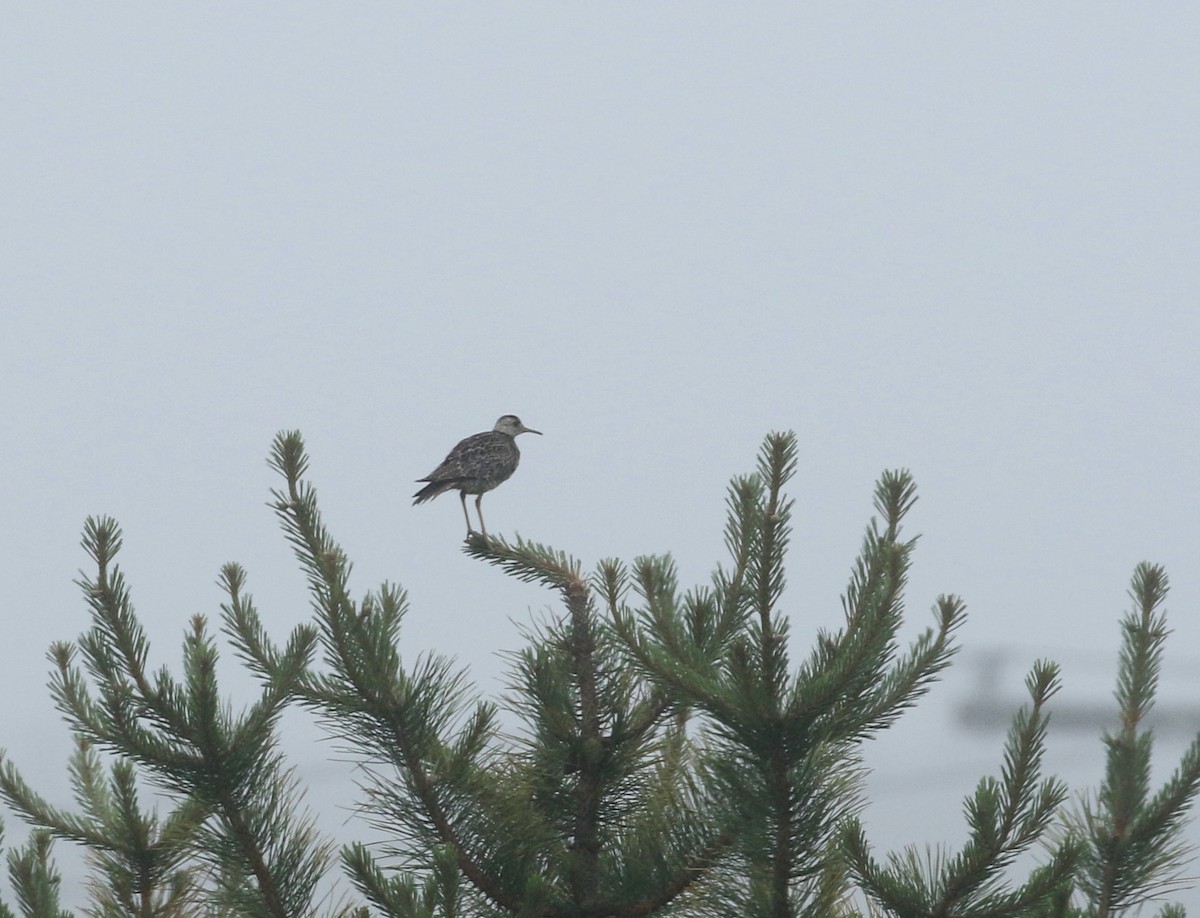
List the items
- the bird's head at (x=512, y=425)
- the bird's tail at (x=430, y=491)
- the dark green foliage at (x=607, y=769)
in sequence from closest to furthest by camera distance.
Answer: the dark green foliage at (x=607, y=769) → the bird's tail at (x=430, y=491) → the bird's head at (x=512, y=425)

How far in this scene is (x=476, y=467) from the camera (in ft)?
25.9

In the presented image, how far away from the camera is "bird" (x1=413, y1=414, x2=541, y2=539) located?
7.60 m

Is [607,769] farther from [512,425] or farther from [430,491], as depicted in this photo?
[512,425]

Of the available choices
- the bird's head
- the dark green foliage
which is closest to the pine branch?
the dark green foliage

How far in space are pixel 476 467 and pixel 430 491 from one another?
40cm

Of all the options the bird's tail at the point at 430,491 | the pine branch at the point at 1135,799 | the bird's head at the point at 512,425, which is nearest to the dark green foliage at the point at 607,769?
the pine branch at the point at 1135,799

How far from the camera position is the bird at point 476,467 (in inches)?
299

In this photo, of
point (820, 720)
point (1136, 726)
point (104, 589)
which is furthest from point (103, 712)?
point (1136, 726)

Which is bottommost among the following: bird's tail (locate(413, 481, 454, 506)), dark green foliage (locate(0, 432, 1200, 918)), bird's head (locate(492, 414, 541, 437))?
dark green foliage (locate(0, 432, 1200, 918))

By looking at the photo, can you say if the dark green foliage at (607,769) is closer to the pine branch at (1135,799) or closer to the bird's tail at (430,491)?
the pine branch at (1135,799)

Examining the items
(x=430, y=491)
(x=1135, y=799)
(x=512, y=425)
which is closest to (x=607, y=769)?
(x=1135, y=799)

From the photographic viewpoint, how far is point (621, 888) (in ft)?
14.3

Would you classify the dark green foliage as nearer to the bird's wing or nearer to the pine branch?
the pine branch

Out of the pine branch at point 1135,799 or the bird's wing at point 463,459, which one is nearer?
the pine branch at point 1135,799
